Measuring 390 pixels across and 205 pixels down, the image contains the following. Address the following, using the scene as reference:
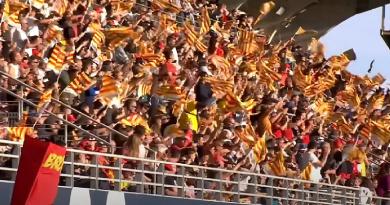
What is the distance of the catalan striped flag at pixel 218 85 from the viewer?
21.6 metres

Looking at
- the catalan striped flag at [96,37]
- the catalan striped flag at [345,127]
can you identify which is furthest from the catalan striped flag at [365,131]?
the catalan striped flag at [96,37]

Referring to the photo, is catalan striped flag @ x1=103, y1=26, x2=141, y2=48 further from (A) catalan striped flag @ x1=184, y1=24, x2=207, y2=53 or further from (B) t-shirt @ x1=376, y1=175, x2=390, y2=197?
(B) t-shirt @ x1=376, y1=175, x2=390, y2=197

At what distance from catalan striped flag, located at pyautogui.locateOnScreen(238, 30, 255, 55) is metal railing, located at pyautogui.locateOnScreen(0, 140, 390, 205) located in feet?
18.5

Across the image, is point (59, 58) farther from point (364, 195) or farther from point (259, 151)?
point (364, 195)

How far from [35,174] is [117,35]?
28.6 feet

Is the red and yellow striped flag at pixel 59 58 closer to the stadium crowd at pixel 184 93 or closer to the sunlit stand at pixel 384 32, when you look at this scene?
the stadium crowd at pixel 184 93

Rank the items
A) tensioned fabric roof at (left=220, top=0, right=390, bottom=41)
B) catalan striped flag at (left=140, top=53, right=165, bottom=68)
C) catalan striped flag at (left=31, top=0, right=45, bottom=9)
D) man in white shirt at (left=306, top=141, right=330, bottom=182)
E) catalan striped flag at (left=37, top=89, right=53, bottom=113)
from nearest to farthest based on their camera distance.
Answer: catalan striped flag at (left=37, top=89, right=53, bottom=113) < catalan striped flag at (left=31, top=0, right=45, bottom=9) < catalan striped flag at (left=140, top=53, right=165, bottom=68) < man in white shirt at (left=306, top=141, right=330, bottom=182) < tensioned fabric roof at (left=220, top=0, right=390, bottom=41)

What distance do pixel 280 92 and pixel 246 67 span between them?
95 centimetres

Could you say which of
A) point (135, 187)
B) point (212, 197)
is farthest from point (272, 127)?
point (135, 187)

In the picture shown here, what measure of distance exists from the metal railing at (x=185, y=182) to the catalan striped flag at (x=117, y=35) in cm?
290

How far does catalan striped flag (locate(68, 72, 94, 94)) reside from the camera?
56.3 ft

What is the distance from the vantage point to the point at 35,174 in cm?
1194

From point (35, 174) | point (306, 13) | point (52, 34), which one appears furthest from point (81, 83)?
point (306, 13)

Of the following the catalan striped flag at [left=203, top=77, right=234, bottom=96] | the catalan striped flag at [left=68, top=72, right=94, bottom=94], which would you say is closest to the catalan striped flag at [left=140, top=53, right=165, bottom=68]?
the catalan striped flag at [left=203, top=77, right=234, bottom=96]
